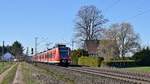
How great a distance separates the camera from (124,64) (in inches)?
3310

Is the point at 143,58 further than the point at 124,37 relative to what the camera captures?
No

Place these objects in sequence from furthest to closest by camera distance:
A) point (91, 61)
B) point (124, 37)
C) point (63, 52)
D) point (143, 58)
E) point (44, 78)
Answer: point (124, 37), point (91, 61), point (143, 58), point (63, 52), point (44, 78)

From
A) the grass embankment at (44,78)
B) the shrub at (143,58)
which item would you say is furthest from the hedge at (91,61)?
the grass embankment at (44,78)

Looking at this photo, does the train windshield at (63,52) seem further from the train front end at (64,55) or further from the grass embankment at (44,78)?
the grass embankment at (44,78)

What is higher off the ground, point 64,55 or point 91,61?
point 64,55

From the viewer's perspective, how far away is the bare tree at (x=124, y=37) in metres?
123

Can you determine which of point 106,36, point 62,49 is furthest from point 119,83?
point 106,36

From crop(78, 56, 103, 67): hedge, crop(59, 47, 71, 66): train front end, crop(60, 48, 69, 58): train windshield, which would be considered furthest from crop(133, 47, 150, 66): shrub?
crop(60, 48, 69, 58): train windshield

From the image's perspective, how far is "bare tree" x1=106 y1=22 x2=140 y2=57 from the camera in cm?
12348

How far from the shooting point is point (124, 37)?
410 feet

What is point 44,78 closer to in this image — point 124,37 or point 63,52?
point 63,52

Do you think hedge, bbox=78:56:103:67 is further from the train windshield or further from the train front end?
the train windshield

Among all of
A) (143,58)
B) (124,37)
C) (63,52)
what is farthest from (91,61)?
(124,37)

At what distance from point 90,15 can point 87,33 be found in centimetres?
529
